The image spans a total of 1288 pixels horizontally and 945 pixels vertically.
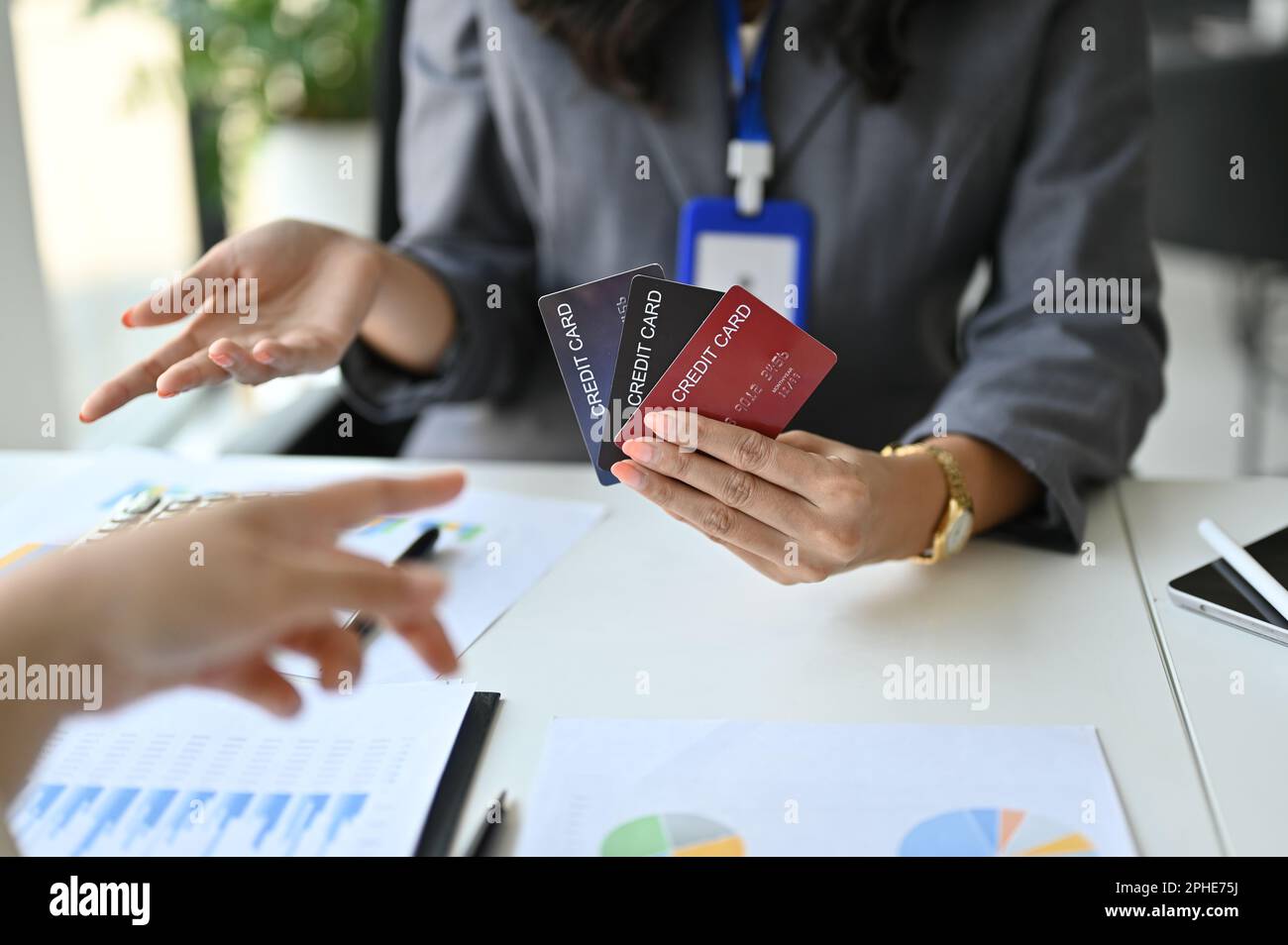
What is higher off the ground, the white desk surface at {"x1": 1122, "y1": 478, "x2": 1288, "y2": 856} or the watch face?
the watch face

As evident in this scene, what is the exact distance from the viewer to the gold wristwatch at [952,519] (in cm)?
92

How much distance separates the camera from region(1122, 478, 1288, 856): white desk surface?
0.66 metres

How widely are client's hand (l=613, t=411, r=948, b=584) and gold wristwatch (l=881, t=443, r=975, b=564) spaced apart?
4cm

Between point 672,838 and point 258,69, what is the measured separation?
7.95 feet

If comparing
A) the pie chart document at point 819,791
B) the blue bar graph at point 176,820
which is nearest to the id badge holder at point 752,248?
the pie chart document at point 819,791

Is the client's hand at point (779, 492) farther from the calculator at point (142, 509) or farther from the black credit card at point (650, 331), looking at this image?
the calculator at point (142, 509)

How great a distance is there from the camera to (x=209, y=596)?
552 mm

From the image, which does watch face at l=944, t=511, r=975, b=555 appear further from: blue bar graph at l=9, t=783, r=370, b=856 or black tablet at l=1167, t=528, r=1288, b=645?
blue bar graph at l=9, t=783, r=370, b=856

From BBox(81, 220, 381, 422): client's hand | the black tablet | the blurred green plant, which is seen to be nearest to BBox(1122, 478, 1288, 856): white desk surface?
the black tablet

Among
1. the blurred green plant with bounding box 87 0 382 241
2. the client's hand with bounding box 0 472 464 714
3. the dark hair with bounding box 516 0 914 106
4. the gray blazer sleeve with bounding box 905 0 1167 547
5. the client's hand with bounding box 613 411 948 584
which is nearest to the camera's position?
the client's hand with bounding box 0 472 464 714

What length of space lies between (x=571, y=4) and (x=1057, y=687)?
860 mm

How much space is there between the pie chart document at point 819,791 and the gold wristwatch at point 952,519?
0.72 feet
